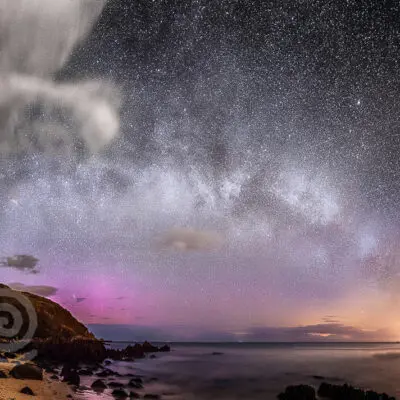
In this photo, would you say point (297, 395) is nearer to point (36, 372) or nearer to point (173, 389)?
point (173, 389)

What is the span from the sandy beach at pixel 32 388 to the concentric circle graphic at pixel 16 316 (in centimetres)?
2605

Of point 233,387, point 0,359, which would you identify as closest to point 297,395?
point 233,387

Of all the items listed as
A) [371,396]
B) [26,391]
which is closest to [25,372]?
[26,391]

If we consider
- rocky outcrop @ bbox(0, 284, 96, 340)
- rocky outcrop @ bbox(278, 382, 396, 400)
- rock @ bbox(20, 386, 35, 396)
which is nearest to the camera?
rock @ bbox(20, 386, 35, 396)

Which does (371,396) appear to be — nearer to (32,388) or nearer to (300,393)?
(300,393)

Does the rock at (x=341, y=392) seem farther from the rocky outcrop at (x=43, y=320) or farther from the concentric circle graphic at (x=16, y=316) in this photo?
the rocky outcrop at (x=43, y=320)

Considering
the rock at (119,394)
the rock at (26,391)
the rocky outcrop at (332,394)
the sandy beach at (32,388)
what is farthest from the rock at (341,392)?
the rock at (26,391)

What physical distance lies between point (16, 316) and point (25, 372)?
3761cm

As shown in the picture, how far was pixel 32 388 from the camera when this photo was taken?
1975cm

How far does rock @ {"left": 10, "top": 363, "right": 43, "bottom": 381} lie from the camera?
21.7m

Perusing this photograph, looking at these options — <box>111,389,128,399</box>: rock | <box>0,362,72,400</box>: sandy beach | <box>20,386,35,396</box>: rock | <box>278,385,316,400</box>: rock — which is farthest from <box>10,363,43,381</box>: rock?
<box>278,385,316,400</box>: rock

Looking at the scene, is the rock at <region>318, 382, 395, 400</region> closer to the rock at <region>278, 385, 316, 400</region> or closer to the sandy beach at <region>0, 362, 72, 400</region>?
the rock at <region>278, 385, 316, 400</region>

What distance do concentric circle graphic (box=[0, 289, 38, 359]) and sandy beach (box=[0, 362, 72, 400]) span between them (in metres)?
26.0

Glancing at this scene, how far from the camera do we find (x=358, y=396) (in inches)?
995
